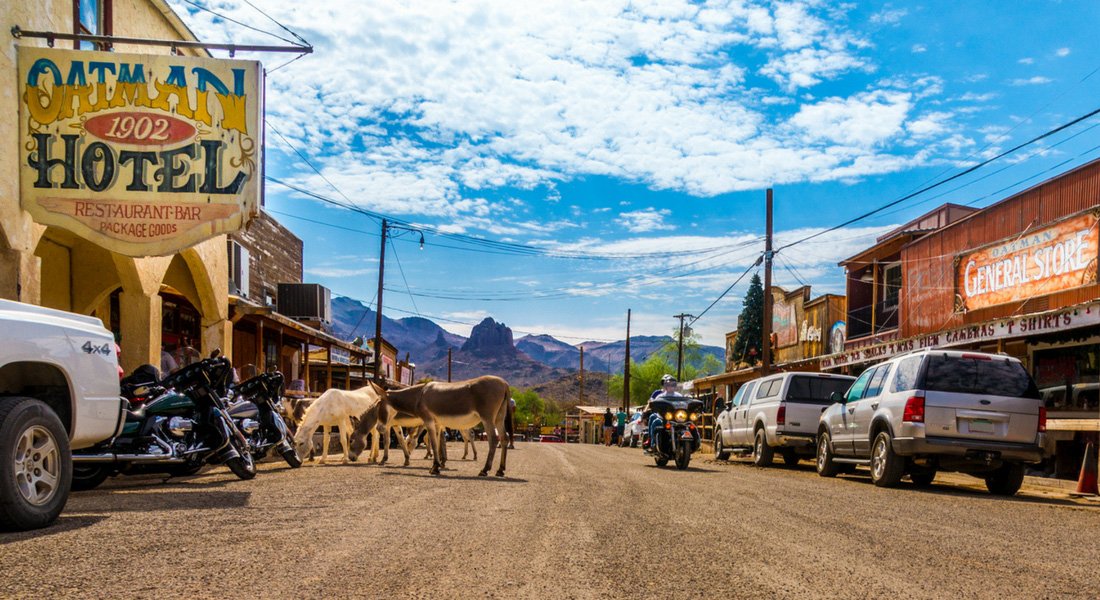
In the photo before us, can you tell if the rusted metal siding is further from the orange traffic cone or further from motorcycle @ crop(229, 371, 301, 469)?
motorcycle @ crop(229, 371, 301, 469)

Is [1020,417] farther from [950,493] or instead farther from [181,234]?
[181,234]

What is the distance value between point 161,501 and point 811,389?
46.7 feet

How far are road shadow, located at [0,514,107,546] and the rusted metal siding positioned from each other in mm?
18407

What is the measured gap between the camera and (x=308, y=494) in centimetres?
983

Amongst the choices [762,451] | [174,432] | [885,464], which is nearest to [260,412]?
[174,432]

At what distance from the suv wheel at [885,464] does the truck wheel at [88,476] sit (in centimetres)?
1063

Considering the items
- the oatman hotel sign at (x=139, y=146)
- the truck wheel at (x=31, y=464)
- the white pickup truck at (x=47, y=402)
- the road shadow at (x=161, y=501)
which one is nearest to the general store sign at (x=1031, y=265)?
the oatman hotel sign at (x=139, y=146)

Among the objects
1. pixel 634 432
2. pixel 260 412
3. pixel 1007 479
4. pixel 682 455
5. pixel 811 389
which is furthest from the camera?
pixel 634 432

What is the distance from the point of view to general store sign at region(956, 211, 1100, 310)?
18.4 meters

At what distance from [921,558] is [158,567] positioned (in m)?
4.99

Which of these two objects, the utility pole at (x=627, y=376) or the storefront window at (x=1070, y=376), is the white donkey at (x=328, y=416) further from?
the utility pole at (x=627, y=376)

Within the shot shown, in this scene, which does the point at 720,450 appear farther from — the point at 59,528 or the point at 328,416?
the point at 59,528

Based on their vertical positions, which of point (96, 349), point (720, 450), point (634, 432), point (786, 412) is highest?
point (96, 349)

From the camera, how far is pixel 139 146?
1322 cm
